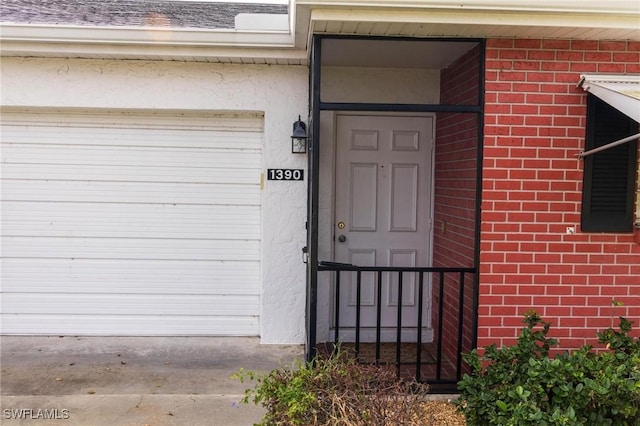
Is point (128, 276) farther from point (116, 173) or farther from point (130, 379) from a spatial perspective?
point (130, 379)

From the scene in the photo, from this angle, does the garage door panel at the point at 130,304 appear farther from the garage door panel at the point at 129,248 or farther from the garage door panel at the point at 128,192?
the garage door panel at the point at 128,192

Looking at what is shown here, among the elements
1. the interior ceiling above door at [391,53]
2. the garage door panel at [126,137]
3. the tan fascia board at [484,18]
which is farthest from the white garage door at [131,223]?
the tan fascia board at [484,18]

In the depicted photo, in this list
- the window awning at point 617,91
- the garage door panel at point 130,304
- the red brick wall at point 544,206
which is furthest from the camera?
the garage door panel at point 130,304

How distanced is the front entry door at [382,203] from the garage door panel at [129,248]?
3.26 feet

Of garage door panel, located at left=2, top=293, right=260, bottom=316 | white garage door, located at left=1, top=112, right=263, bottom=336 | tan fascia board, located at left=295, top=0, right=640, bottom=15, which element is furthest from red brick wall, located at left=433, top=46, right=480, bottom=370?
garage door panel, located at left=2, top=293, right=260, bottom=316

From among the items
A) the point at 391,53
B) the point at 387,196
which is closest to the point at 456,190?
the point at 387,196

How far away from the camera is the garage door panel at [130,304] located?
214 inches

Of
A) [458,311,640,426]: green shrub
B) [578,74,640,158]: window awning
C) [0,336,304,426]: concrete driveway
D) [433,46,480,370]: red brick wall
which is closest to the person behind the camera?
[458,311,640,426]: green shrub

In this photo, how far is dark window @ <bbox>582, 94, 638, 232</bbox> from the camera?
4.02 metres

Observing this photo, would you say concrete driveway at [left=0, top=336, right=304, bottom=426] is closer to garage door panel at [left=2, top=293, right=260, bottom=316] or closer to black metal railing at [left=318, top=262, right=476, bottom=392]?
garage door panel at [left=2, top=293, right=260, bottom=316]

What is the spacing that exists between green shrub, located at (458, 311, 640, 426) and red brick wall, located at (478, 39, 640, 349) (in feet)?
1.48

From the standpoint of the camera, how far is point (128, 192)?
5418mm

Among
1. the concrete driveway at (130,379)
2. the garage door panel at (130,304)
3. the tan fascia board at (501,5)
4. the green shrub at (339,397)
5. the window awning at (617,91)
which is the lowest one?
the concrete driveway at (130,379)

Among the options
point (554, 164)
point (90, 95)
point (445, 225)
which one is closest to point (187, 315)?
point (90, 95)
